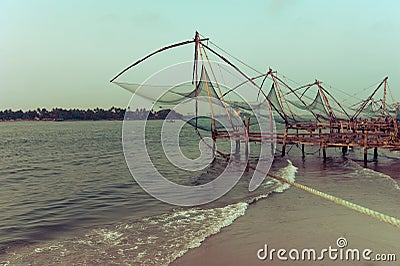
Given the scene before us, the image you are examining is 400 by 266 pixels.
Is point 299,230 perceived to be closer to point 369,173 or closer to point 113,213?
point 113,213

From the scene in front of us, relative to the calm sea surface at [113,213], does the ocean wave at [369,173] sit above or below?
above

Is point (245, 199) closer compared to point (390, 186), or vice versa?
point (245, 199)

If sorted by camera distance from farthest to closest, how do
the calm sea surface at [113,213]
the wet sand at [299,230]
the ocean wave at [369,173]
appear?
the ocean wave at [369,173] < the calm sea surface at [113,213] < the wet sand at [299,230]

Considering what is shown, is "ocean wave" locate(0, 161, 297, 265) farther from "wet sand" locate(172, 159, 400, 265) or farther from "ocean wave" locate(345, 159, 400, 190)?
"ocean wave" locate(345, 159, 400, 190)

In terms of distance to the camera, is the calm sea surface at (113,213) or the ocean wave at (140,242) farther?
the calm sea surface at (113,213)

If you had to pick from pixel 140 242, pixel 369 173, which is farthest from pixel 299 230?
pixel 369 173

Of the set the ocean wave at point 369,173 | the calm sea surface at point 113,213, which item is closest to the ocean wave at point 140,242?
the calm sea surface at point 113,213

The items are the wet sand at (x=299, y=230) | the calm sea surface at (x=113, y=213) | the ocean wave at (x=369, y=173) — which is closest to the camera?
the wet sand at (x=299, y=230)

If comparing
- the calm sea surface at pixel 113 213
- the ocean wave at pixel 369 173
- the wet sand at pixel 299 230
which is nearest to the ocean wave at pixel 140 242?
the calm sea surface at pixel 113 213

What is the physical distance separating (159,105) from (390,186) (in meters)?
8.21

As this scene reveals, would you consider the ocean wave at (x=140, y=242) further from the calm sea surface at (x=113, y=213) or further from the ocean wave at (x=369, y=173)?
the ocean wave at (x=369, y=173)

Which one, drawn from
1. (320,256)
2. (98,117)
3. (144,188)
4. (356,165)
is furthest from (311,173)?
(98,117)

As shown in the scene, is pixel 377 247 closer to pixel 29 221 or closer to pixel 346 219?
pixel 346 219

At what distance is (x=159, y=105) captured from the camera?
43.0ft
